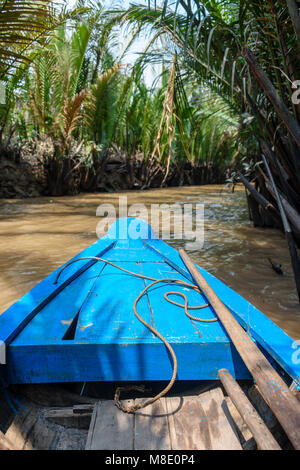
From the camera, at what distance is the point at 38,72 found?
30.5 feet

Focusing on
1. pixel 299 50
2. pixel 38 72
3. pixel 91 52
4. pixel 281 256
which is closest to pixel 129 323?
pixel 299 50

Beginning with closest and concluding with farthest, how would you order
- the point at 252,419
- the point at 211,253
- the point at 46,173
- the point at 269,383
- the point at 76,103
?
1. the point at 252,419
2. the point at 269,383
3. the point at 211,253
4. the point at 76,103
5. the point at 46,173

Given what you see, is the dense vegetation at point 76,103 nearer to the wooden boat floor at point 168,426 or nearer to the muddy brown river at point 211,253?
the muddy brown river at point 211,253

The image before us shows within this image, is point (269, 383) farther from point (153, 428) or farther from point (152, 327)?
point (152, 327)

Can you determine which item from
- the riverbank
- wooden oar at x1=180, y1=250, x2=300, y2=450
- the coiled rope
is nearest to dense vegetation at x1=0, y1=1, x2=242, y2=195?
the riverbank

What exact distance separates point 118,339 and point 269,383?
581 millimetres

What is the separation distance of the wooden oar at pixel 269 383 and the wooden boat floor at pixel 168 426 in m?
0.18

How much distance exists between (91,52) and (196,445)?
12.2m

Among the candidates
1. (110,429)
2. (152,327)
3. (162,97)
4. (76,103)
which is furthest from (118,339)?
(76,103)

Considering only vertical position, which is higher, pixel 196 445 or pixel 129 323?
pixel 129 323

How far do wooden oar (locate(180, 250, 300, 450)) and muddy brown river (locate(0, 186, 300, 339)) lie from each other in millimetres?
1043

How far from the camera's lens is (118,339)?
1293mm

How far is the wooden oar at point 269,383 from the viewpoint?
35.3 inches
